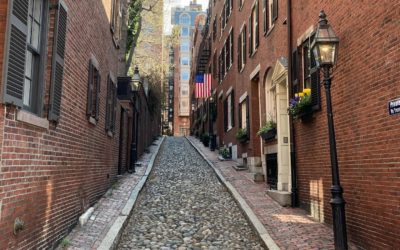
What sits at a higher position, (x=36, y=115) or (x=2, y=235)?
(x=36, y=115)

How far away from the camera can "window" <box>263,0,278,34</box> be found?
12945 mm

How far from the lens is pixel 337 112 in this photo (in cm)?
772

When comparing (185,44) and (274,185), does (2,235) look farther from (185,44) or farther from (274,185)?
(185,44)

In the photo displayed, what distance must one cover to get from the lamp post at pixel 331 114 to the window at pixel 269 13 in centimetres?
648

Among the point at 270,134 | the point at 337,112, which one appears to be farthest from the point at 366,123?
the point at 270,134

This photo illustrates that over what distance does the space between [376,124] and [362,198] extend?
1277 millimetres

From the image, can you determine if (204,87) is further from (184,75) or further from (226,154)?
(184,75)

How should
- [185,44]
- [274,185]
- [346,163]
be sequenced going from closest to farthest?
1. [346,163]
2. [274,185]
3. [185,44]

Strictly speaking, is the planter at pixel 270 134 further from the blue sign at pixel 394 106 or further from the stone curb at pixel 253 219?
the blue sign at pixel 394 106

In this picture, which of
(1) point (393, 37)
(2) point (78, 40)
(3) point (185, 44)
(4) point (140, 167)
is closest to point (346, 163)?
(1) point (393, 37)

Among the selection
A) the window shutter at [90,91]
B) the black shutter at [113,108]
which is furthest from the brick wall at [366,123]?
the black shutter at [113,108]

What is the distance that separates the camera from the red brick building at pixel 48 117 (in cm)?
457

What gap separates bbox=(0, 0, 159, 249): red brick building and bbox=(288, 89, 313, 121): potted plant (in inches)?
182

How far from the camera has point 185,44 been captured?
80312 millimetres
